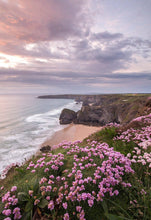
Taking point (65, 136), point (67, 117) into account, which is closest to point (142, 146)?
point (65, 136)

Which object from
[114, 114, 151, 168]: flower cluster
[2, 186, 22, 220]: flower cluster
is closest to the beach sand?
[114, 114, 151, 168]: flower cluster

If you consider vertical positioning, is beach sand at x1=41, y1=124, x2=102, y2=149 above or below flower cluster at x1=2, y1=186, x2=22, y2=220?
below

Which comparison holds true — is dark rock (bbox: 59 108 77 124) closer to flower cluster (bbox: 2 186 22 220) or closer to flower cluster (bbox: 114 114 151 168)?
flower cluster (bbox: 114 114 151 168)

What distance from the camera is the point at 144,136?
679cm

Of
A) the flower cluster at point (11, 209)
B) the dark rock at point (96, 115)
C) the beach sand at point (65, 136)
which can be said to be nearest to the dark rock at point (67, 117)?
the dark rock at point (96, 115)

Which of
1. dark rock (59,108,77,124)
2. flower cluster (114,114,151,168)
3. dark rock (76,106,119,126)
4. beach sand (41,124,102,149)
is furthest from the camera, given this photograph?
dark rock (59,108,77,124)

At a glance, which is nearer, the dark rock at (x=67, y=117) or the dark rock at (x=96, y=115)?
the dark rock at (x=96, y=115)

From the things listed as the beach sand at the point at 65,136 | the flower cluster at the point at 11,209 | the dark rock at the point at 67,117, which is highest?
the flower cluster at the point at 11,209

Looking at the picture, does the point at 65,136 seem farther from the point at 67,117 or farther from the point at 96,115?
the point at 96,115

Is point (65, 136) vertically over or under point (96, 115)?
under

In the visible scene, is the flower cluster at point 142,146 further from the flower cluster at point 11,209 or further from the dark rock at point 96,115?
the dark rock at point 96,115

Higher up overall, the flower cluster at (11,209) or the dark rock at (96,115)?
the flower cluster at (11,209)

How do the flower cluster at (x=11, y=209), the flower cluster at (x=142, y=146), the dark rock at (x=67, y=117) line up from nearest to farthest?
the flower cluster at (x=11, y=209) → the flower cluster at (x=142, y=146) → the dark rock at (x=67, y=117)

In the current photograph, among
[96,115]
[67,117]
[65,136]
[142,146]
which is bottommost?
[65,136]
